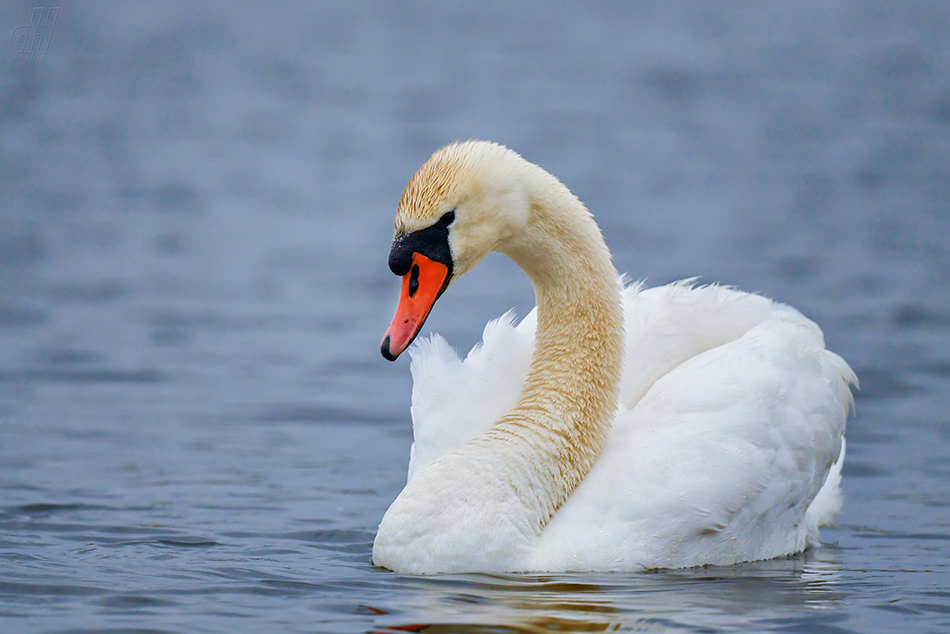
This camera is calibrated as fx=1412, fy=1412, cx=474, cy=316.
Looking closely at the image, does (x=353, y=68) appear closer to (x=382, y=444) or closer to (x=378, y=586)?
(x=382, y=444)

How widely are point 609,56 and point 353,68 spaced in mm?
6369

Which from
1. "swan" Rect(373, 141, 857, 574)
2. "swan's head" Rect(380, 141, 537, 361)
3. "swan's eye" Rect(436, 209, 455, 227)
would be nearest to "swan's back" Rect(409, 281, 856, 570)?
"swan" Rect(373, 141, 857, 574)

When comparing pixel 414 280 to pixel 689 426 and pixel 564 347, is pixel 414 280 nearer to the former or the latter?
pixel 564 347

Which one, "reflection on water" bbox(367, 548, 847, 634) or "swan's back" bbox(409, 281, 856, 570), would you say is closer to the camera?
"reflection on water" bbox(367, 548, 847, 634)

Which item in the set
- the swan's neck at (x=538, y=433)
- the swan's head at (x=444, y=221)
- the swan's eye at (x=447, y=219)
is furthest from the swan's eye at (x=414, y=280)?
the swan's neck at (x=538, y=433)

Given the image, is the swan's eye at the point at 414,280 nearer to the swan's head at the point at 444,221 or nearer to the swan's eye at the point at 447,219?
the swan's head at the point at 444,221

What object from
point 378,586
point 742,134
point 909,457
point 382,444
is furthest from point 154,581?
point 742,134

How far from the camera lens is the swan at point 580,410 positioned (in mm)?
6305

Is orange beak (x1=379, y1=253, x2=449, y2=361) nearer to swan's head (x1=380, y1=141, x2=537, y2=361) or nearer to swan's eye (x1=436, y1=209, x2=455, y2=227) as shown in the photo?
swan's head (x1=380, y1=141, x2=537, y2=361)

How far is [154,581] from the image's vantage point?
20.2 ft

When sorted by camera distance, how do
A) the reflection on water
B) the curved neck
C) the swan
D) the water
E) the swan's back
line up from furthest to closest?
the curved neck < the swan's back < the swan < the water < the reflection on water

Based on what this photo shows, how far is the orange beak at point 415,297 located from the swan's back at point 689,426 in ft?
3.20

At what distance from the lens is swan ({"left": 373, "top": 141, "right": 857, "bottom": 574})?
20.7ft

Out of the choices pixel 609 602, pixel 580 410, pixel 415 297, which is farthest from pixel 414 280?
pixel 609 602
